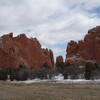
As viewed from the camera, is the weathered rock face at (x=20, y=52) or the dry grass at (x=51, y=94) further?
the weathered rock face at (x=20, y=52)

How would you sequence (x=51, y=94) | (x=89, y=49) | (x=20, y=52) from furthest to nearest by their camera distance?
1. (x=20, y=52)
2. (x=89, y=49)
3. (x=51, y=94)

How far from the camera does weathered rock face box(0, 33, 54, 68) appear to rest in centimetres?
10004

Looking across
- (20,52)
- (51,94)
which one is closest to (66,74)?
(51,94)

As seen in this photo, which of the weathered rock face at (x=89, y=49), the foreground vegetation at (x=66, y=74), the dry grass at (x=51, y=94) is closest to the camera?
the dry grass at (x=51, y=94)

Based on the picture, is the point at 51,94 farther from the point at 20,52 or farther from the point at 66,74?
the point at 20,52

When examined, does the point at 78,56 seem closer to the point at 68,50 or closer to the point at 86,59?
the point at 86,59

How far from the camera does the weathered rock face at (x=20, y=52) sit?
328 feet

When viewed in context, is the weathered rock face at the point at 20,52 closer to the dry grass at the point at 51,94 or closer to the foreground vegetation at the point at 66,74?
the foreground vegetation at the point at 66,74

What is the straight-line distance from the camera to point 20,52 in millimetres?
108938

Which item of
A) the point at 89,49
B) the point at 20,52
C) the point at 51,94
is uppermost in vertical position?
the point at 89,49

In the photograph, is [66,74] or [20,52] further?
[20,52]

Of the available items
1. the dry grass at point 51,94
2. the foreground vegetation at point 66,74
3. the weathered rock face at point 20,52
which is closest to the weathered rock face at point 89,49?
the weathered rock face at point 20,52

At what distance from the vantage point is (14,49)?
101 metres

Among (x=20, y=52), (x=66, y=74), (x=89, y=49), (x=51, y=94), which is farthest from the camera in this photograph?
(x=20, y=52)
